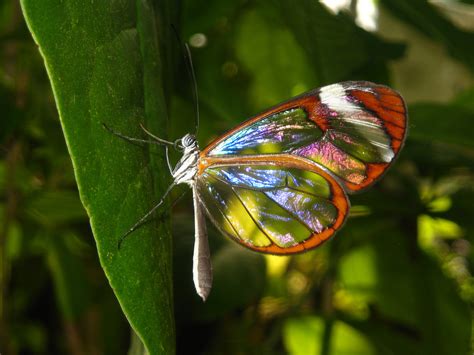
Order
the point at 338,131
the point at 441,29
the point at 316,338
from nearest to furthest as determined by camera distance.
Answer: the point at 338,131 → the point at 441,29 → the point at 316,338

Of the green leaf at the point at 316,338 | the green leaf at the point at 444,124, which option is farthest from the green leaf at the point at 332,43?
the green leaf at the point at 316,338

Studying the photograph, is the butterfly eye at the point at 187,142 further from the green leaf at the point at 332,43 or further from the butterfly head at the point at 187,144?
the green leaf at the point at 332,43

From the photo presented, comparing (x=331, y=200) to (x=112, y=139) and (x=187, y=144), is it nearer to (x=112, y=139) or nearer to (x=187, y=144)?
(x=187, y=144)

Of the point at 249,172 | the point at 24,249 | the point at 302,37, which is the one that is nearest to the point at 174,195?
the point at 249,172

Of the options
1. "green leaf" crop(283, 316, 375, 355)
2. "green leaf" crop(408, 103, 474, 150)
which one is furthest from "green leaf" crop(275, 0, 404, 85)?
"green leaf" crop(283, 316, 375, 355)

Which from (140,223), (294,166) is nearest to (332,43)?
(294,166)

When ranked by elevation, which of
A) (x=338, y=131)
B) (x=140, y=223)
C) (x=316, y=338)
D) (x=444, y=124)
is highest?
(x=140, y=223)
